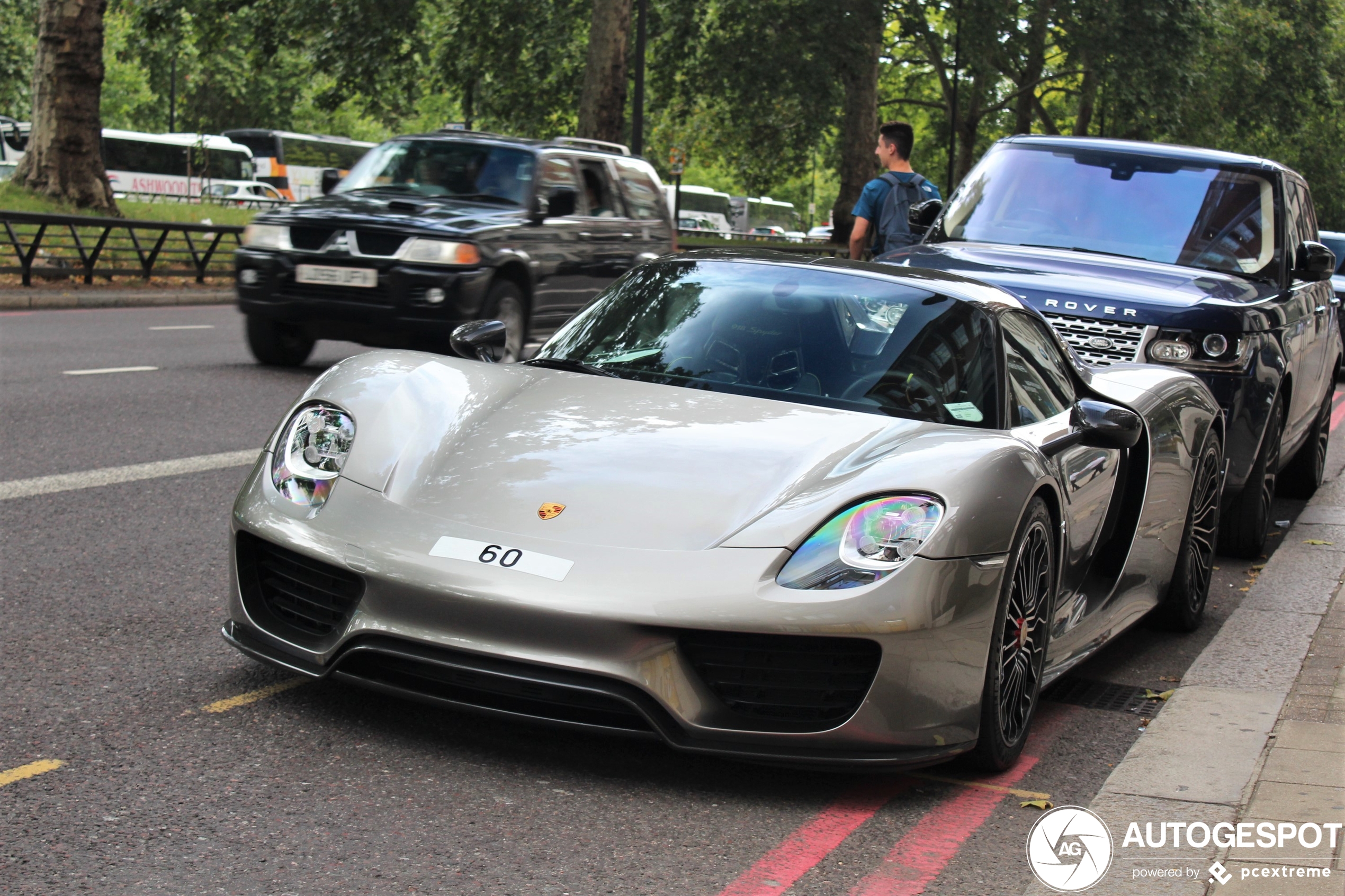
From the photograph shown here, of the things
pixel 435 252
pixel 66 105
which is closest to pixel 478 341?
pixel 435 252

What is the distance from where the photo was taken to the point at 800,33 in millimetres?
36438

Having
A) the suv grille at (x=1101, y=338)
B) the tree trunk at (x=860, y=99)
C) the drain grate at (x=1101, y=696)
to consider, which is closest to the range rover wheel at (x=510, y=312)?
the suv grille at (x=1101, y=338)

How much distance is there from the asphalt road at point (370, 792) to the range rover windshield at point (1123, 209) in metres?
3.58

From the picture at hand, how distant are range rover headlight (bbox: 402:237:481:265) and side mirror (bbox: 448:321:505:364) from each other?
6.04 metres

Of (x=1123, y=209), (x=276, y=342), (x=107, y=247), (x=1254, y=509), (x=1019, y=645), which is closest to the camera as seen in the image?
(x=1019, y=645)

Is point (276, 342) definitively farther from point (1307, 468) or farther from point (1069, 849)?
point (1069, 849)

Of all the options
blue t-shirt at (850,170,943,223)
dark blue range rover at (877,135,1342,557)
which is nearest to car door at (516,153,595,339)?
blue t-shirt at (850,170,943,223)

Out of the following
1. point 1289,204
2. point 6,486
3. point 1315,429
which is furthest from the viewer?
point 1315,429

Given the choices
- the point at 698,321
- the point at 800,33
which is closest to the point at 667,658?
the point at 698,321

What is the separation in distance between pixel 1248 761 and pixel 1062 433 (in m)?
1.10

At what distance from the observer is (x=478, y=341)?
500 cm

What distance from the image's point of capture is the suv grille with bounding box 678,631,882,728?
137 inches

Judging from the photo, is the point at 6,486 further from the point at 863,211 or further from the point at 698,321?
the point at 863,211

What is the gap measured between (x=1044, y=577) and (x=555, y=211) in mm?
8382
